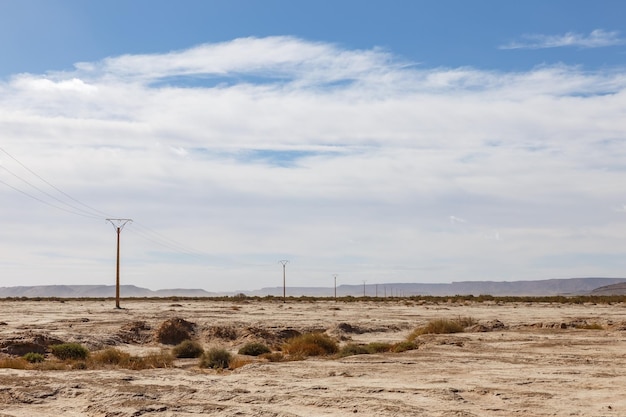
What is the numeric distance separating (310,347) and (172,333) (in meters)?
14.4

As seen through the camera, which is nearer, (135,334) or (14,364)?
(14,364)

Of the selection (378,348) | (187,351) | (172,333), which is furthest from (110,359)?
(172,333)

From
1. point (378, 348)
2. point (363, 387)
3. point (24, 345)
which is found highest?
point (24, 345)

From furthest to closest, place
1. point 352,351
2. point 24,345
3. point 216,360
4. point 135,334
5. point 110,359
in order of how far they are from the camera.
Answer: point 135,334
point 24,345
point 352,351
point 110,359
point 216,360

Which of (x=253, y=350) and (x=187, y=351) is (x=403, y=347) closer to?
(x=253, y=350)

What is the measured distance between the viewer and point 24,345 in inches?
1345

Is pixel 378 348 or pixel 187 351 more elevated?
pixel 378 348

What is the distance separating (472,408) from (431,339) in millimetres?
18304

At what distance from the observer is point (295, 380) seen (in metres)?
23.0

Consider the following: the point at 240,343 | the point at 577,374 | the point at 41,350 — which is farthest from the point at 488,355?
the point at 41,350

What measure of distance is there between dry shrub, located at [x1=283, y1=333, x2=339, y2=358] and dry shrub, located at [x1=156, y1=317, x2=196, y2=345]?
38.5ft

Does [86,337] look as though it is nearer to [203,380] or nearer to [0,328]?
[0,328]

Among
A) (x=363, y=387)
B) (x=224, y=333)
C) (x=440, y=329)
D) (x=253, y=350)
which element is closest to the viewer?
(x=363, y=387)

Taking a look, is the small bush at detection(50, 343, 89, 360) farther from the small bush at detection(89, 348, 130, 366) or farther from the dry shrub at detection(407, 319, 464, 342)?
the dry shrub at detection(407, 319, 464, 342)
